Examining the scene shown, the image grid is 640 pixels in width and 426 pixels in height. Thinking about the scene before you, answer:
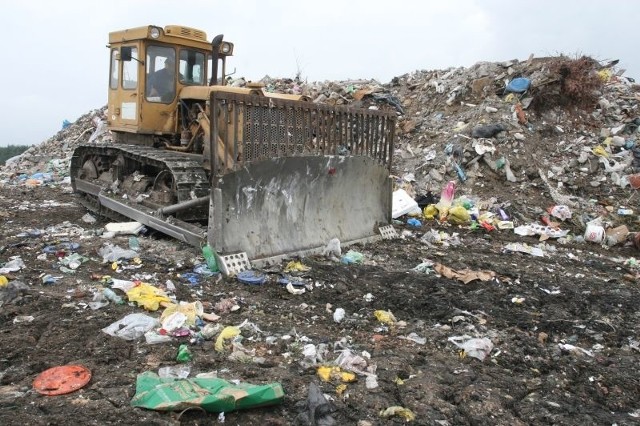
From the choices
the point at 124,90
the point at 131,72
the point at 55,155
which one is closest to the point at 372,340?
the point at 131,72

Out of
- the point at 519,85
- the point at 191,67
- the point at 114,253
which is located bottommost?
the point at 114,253

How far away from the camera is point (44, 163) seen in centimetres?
1628

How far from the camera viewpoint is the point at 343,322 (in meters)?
4.23

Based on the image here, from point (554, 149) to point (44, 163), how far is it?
13.5 metres

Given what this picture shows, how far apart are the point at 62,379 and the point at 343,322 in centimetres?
198

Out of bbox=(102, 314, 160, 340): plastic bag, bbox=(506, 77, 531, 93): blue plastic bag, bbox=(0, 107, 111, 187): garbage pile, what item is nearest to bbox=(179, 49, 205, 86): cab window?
bbox=(102, 314, 160, 340): plastic bag

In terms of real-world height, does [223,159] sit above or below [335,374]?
above

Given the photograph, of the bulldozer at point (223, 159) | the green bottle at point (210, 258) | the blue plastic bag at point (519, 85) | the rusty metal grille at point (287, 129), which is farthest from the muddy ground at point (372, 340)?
the blue plastic bag at point (519, 85)

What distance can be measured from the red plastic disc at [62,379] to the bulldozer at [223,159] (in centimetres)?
228

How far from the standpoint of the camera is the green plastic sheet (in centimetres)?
267

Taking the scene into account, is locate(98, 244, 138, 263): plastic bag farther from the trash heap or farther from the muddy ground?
the trash heap

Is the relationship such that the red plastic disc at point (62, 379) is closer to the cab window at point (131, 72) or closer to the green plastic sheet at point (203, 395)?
the green plastic sheet at point (203, 395)

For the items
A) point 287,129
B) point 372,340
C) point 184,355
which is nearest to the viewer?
point 184,355

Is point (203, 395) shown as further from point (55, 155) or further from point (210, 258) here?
point (55, 155)
